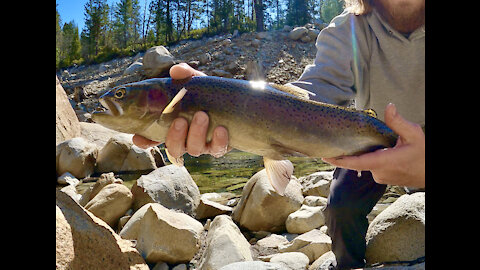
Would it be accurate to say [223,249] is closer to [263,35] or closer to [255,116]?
[255,116]

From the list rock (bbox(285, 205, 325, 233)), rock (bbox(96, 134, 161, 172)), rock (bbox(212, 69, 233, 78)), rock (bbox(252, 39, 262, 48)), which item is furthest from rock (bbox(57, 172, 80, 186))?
rock (bbox(252, 39, 262, 48))

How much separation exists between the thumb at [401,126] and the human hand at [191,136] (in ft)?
2.65

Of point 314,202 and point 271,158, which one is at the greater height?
point 271,158

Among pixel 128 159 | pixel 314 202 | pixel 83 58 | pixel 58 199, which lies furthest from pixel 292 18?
pixel 58 199

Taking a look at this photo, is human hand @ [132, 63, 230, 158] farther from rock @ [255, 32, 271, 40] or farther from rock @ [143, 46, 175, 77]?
rock @ [255, 32, 271, 40]

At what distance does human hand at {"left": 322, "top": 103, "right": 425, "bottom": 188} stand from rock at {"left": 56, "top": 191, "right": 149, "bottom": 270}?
1783 mm

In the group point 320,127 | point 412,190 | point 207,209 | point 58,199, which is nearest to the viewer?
point 320,127

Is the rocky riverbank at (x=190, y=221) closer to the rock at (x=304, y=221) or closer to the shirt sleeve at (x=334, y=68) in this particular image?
the rock at (x=304, y=221)

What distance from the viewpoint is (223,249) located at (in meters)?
3.76

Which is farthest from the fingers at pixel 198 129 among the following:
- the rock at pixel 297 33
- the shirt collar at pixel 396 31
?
the rock at pixel 297 33
